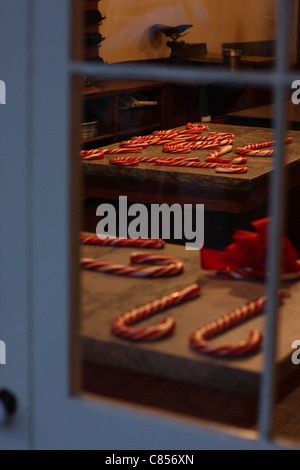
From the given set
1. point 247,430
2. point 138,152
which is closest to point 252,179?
point 138,152

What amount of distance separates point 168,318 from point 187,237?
798 mm

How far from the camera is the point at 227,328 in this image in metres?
1.45

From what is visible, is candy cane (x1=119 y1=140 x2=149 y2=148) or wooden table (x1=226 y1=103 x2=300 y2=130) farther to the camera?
wooden table (x1=226 y1=103 x2=300 y2=130)

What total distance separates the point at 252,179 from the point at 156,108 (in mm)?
1601

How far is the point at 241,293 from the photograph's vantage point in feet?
5.24

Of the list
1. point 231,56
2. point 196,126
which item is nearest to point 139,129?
point 196,126

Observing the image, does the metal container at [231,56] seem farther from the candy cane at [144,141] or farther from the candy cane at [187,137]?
the candy cane at [144,141]

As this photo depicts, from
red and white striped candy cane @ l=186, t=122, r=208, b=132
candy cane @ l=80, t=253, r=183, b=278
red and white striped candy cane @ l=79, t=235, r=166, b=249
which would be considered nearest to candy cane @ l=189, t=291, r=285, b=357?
candy cane @ l=80, t=253, r=183, b=278

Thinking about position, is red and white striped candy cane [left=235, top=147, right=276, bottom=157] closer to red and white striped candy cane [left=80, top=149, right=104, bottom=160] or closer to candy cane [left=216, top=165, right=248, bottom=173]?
candy cane [left=216, top=165, right=248, bottom=173]

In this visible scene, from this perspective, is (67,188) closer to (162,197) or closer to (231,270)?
(231,270)

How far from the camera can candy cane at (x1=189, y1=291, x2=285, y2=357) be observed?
1290 millimetres

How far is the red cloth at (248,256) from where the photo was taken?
156cm

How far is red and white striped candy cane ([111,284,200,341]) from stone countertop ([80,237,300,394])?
13 mm

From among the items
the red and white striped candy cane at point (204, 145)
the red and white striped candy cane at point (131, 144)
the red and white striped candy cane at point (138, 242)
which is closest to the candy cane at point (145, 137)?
the red and white striped candy cane at point (131, 144)
